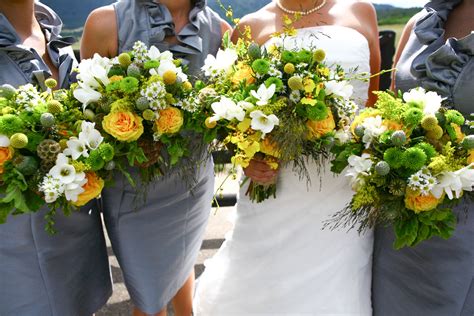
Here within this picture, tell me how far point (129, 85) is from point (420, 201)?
1.04 m

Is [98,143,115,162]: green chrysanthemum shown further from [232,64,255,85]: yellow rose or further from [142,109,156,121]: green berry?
[232,64,255,85]: yellow rose

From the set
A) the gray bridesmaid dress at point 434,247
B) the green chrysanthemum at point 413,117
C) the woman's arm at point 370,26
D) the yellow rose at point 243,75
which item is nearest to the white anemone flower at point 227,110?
the yellow rose at point 243,75

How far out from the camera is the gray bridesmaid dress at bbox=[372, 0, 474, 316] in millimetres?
1845

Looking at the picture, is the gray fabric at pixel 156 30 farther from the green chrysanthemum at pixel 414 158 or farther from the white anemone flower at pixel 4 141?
the green chrysanthemum at pixel 414 158

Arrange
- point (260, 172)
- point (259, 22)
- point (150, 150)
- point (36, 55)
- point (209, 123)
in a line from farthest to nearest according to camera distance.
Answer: point (259, 22) → point (36, 55) → point (260, 172) → point (150, 150) → point (209, 123)

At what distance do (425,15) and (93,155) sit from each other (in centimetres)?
146

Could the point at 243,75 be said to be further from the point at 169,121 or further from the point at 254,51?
the point at 169,121

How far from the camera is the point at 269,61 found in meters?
1.78

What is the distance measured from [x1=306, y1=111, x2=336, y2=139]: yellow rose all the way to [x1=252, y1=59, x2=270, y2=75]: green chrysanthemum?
239 mm

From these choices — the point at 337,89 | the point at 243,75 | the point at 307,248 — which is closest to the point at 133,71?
the point at 243,75

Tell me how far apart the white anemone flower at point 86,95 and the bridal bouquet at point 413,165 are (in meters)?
0.91

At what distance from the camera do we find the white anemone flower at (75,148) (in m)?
1.62

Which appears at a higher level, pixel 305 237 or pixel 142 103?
pixel 142 103

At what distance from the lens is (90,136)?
1.64 m
